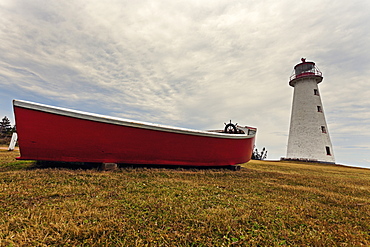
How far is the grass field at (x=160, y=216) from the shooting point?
7.36 feet

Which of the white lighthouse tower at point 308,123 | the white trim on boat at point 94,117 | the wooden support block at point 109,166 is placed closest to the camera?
the white trim on boat at point 94,117

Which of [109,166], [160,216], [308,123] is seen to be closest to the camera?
[160,216]

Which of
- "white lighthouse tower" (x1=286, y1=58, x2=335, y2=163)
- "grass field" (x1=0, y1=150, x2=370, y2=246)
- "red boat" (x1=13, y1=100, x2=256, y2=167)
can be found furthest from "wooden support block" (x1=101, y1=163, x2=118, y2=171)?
"white lighthouse tower" (x1=286, y1=58, x2=335, y2=163)

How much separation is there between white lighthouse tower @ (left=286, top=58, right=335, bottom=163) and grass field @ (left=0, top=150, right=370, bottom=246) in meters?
23.5

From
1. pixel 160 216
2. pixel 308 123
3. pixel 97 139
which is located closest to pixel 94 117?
pixel 97 139

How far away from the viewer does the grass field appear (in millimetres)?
2244

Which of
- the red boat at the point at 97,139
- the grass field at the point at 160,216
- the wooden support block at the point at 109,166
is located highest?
the red boat at the point at 97,139

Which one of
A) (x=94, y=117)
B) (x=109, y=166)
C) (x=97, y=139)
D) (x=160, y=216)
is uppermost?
(x=94, y=117)

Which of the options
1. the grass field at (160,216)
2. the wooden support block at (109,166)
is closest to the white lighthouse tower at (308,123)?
the grass field at (160,216)

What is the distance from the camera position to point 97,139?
5.69 metres

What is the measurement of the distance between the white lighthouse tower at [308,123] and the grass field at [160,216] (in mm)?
23485

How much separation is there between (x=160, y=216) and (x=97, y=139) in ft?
12.4

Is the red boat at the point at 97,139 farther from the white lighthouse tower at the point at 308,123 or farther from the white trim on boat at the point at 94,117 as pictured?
the white lighthouse tower at the point at 308,123

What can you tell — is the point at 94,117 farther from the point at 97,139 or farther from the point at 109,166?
the point at 109,166
